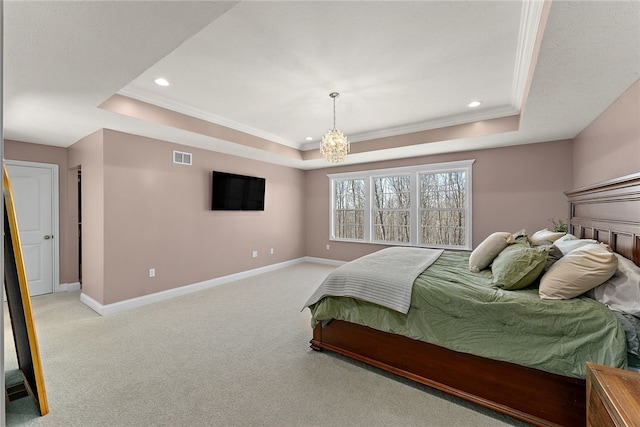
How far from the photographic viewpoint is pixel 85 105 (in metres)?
2.89

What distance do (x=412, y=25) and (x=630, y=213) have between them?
2095 millimetres

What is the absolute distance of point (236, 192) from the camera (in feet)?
16.9

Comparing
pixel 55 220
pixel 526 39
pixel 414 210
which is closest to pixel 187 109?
pixel 55 220

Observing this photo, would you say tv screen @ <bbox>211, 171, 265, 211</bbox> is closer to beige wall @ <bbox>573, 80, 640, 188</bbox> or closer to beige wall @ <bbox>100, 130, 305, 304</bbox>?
beige wall @ <bbox>100, 130, 305, 304</bbox>

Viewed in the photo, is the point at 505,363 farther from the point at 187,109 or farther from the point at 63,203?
the point at 63,203

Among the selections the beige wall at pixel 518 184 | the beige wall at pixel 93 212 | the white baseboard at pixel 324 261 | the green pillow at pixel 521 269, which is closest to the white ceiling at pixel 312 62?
the beige wall at pixel 93 212

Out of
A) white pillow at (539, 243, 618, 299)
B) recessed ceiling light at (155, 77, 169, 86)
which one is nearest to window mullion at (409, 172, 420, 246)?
white pillow at (539, 243, 618, 299)

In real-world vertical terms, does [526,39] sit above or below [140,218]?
above

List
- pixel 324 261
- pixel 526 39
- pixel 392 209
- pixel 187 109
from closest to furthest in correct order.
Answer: pixel 526 39 < pixel 187 109 < pixel 392 209 < pixel 324 261

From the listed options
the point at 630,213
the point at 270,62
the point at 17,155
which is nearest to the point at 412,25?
the point at 270,62

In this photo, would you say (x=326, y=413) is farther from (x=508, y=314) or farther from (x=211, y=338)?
(x=211, y=338)

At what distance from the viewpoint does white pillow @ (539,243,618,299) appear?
1768 mm

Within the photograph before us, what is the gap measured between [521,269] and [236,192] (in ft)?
14.4

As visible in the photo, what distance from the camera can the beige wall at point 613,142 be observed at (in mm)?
2326
